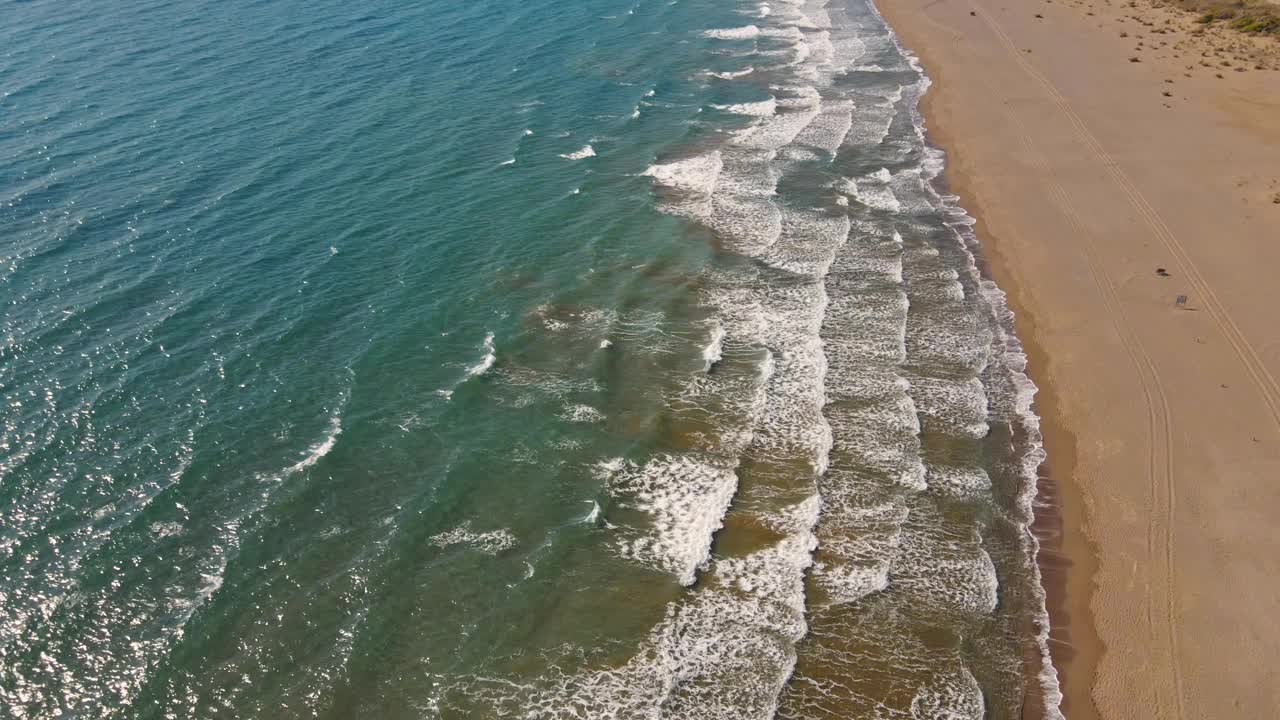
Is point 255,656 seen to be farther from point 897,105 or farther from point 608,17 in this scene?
point 608,17

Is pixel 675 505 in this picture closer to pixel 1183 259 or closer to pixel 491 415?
pixel 491 415

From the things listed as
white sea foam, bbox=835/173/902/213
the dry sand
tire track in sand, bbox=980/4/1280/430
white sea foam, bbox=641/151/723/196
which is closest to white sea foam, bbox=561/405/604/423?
the dry sand

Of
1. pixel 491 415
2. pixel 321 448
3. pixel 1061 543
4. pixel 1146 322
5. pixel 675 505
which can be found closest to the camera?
pixel 1061 543

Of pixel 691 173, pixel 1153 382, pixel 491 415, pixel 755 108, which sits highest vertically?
pixel 755 108

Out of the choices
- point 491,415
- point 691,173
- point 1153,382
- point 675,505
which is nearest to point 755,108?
point 691,173

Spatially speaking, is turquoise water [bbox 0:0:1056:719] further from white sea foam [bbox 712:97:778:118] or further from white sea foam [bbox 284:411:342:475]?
white sea foam [bbox 712:97:778:118]

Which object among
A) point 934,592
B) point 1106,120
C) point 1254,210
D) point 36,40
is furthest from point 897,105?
point 36,40
